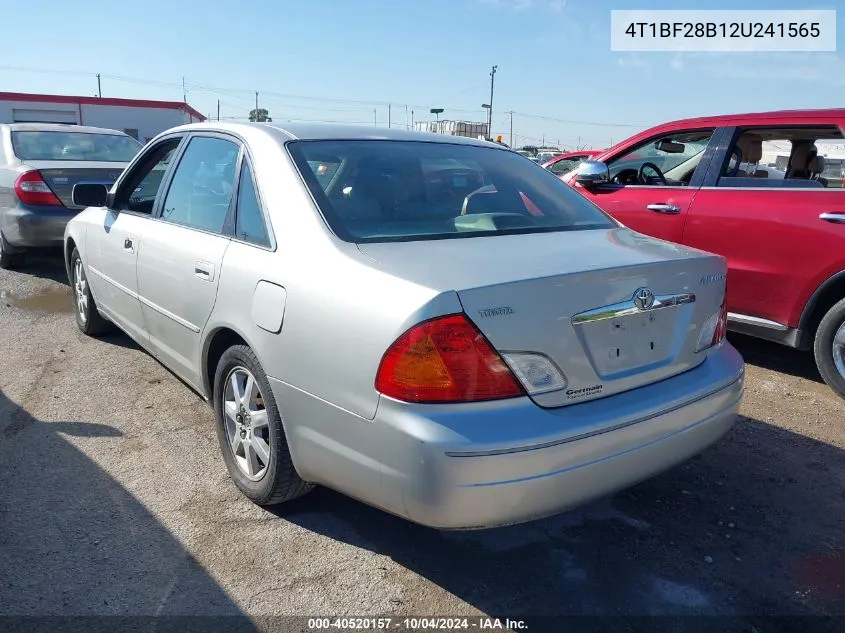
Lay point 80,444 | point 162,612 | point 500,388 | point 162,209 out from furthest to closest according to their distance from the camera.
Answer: point 162,209 < point 80,444 < point 162,612 < point 500,388

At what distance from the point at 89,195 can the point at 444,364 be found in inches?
135

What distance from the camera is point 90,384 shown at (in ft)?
14.2

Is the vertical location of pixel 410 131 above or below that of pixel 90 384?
above

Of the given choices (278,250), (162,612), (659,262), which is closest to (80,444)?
(162,612)

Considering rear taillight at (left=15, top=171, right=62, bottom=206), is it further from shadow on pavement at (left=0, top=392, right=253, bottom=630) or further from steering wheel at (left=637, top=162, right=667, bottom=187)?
steering wheel at (left=637, top=162, right=667, bottom=187)

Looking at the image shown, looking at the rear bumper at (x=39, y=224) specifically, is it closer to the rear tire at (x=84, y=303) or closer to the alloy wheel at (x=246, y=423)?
the rear tire at (x=84, y=303)

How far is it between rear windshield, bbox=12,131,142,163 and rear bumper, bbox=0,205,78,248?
2.72 feet

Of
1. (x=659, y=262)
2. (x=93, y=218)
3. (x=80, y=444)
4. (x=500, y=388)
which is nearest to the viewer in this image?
(x=500, y=388)

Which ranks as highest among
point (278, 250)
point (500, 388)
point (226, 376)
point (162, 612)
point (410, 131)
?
point (410, 131)

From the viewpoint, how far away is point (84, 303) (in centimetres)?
512

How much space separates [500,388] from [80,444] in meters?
2.45

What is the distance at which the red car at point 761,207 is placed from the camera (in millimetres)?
4281

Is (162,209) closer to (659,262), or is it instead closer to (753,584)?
(659,262)

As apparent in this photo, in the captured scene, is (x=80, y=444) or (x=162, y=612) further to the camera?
(x=80, y=444)
